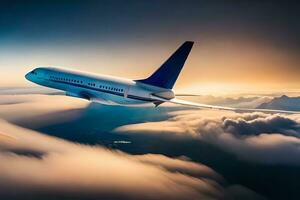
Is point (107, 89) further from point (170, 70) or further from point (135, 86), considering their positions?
point (170, 70)

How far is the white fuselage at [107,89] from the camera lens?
12.9 metres

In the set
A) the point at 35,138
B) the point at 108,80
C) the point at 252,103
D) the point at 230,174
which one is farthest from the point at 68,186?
the point at 252,103

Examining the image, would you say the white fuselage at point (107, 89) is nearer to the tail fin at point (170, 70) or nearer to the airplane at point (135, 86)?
the airplane at point (135, 86)

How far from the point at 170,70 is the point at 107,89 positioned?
2.55 metres

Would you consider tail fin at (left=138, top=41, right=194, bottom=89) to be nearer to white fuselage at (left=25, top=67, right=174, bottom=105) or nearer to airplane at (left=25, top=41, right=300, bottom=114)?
airplane at (left=25, top=41, right=300, bottom=114)

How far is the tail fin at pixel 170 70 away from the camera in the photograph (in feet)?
41.7

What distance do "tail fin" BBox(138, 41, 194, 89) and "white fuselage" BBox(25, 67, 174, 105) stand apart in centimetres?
24

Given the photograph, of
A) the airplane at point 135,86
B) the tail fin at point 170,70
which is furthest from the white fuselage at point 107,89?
the tail fin at point 170,70

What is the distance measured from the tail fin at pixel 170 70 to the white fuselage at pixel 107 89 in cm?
24

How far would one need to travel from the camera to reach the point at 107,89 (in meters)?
13.1

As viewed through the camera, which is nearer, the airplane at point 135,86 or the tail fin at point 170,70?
the tail fin at point 170,70

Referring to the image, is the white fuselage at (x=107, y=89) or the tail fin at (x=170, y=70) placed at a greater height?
the tail fin at (x=170, y=70)

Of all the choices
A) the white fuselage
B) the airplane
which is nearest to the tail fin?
the airplane

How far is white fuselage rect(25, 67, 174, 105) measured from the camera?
1289cm
